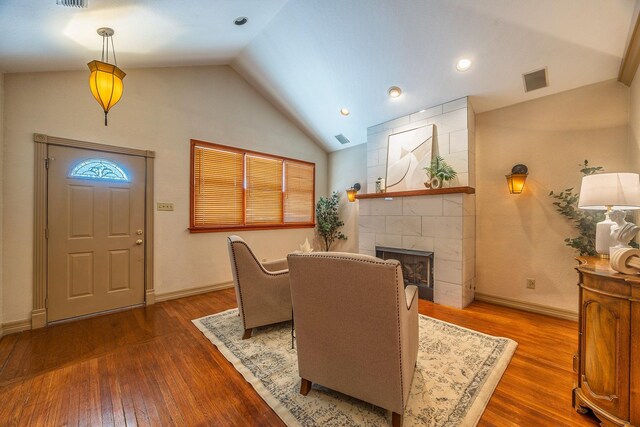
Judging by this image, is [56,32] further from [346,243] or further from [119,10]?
[346,243]

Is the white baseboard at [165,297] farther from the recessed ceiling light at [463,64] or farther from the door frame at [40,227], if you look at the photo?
the recessed ceiling light at [463,64]

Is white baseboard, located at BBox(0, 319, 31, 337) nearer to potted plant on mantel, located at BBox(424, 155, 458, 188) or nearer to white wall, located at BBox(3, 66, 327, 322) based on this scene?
white wall, located at BBox(3, 66, 327, 322)

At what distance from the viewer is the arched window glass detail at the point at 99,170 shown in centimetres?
308

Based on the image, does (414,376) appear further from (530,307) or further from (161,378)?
(530,307)

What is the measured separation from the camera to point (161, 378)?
6.56ft

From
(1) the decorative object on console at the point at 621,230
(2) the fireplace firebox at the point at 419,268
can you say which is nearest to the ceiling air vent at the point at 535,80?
(1) the decorative object on console at the point at 621,230

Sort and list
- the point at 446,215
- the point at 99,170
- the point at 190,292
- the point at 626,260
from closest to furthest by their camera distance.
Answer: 1. the point at 626,260
2. the point at 99,170
3. the point at 446,215
4. the point at 190,292

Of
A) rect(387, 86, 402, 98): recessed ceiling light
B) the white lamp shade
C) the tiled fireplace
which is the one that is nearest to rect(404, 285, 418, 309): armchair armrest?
the white lamp shade

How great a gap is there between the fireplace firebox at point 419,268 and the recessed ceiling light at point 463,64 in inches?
96.3

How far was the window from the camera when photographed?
411 centimetres

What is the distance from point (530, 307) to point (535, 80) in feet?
9.33

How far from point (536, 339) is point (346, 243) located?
3446mm

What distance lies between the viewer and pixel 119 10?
2.25 meters

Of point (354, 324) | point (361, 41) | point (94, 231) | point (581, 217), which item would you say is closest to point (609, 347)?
point (354, 324)
